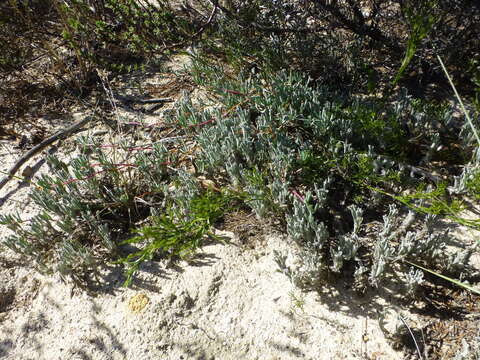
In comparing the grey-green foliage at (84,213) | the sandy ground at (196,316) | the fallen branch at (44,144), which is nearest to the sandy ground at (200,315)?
the sandy ground at (196,316)

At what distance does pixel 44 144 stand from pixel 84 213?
136cm

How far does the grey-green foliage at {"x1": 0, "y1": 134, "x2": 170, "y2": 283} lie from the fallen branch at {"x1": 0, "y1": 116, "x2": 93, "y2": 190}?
58 cm

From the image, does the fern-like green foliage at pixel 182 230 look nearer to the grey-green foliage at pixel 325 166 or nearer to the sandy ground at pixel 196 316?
the sandy ground at pixel 196 316

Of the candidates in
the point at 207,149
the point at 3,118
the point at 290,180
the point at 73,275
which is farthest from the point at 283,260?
the point at 3,118

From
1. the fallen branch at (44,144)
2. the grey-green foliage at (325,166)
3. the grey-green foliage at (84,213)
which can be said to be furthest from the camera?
the fallen branch at (44,144)

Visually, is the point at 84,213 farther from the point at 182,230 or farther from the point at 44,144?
the point at 44,144

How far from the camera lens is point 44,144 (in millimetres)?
3906

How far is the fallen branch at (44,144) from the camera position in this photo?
12.0 ft

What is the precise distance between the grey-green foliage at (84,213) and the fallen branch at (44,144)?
0.58m

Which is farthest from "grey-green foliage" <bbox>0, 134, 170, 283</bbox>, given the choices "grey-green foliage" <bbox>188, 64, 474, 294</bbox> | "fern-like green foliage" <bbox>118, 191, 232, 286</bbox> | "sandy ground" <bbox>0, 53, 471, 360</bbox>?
"grey-green foliage" <bbox>188, 64, 474, 294</bbox>

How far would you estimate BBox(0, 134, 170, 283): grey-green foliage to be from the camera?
110 inches

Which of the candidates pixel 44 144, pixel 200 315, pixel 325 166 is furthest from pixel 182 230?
pixel 44 144

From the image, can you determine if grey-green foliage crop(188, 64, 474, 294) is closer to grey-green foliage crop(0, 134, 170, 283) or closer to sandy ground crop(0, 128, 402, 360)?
sandy ground crop(0, 128, 402, 360)

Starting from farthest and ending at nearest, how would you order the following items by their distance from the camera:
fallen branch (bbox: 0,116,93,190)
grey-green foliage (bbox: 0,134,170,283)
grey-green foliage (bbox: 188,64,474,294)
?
fallen branch (bbox: 0,116,93,190) < grey-green foliage (bbox: 0,134,170,283) < grey-green foliage (bbox: 188,64,474,294)
